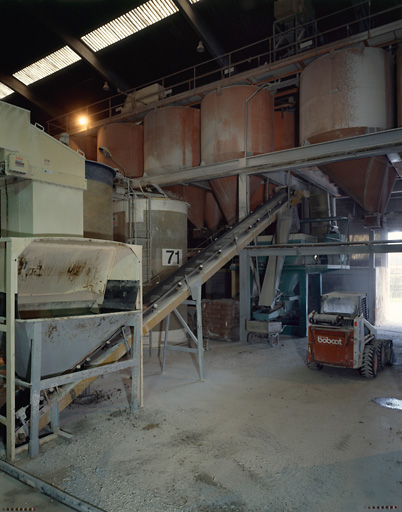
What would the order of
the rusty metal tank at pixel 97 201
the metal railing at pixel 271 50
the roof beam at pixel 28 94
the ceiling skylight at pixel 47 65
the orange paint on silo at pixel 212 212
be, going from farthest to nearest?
the roof beam at pixel 28 94
the ceiling skylight at pixel 47 65
the orange paint on silo at pixel 212 212
the metal railing at pixel 271 50
the rusty metal tank at pixel 97 201

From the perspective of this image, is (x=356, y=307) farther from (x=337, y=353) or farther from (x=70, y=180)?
(x=70, y=180)

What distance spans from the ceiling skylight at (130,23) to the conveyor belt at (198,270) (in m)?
7.69

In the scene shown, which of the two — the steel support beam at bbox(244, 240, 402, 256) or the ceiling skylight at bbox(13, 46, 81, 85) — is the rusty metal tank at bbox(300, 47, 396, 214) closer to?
the steel support beam at bbox(244, 240, 402, 256)

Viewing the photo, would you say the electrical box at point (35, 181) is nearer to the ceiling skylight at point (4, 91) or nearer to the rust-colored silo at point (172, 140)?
the rust-colored silo at point (172, 140)

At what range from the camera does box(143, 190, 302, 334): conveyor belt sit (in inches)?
246

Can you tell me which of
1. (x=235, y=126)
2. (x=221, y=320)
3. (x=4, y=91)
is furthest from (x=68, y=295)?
(x=4, y=91)

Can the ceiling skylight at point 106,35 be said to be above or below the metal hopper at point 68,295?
above

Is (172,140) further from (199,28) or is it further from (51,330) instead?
(51,330)

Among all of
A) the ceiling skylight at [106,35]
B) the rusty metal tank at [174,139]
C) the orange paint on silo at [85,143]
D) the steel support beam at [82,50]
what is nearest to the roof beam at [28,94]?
the ceiling skylight at [106,35]

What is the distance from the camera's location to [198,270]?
715 centimetres

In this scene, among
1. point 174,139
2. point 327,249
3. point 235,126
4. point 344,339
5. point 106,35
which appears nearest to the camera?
point 344,339

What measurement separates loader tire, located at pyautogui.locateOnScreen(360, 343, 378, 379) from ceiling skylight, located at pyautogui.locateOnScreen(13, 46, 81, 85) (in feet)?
48.1

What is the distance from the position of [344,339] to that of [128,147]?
31.5 ft

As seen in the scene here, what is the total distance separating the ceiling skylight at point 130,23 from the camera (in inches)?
467
